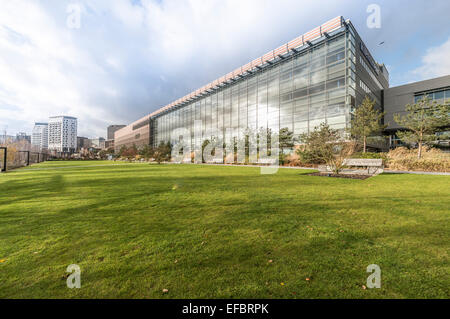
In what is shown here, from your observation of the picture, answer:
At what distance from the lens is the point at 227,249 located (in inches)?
114

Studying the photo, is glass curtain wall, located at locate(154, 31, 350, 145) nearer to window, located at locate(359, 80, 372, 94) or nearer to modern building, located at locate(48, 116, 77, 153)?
window, located at locate(359, 80, 372, 94)

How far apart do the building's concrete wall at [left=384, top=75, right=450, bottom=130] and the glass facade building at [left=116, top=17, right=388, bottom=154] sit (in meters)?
2.59

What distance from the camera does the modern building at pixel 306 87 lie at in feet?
88.2

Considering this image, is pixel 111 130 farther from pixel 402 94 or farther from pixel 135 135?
pixel 402 94

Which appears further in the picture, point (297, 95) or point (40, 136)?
point (40, 136)

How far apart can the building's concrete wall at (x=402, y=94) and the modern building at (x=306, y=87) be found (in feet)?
0.42

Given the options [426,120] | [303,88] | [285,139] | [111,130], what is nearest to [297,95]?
[303,88]

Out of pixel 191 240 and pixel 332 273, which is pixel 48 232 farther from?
pixel 332 273

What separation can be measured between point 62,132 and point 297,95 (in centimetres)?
17397

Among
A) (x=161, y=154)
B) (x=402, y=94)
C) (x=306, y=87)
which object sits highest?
(x=402, y=94)

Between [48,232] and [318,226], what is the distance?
5.47 meters

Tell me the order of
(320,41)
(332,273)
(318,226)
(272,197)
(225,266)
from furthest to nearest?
1. (320,41)
2. (272,197)
3. (318,226)
4. (225,266)
5. (332,273)
